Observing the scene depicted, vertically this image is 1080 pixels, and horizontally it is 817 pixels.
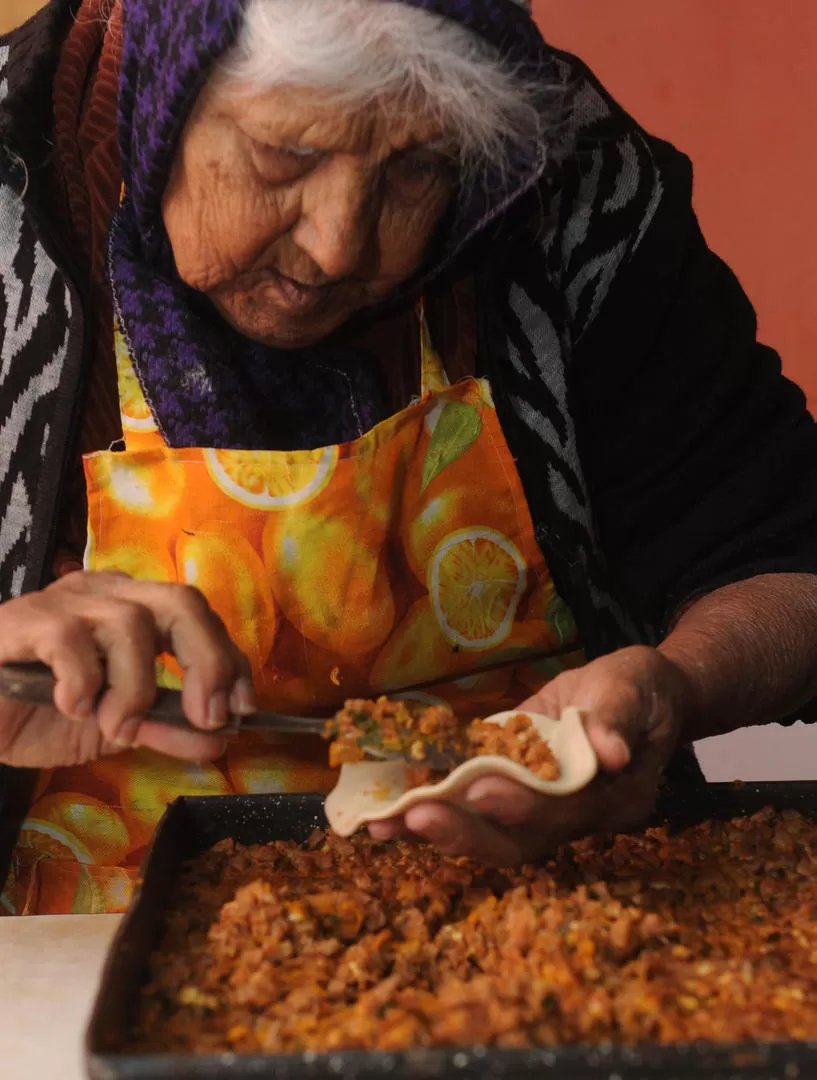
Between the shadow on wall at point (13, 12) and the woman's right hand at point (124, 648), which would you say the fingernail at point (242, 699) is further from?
the shadow on wall at point (13, 12)

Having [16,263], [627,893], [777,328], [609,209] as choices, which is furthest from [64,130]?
[777,328]

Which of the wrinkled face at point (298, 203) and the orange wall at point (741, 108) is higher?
the orange wall at point (741, 108)

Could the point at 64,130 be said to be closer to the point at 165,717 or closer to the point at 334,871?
the point at 165,717

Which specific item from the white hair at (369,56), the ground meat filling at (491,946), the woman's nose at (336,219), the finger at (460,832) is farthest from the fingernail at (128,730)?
the white hair at (369,56)

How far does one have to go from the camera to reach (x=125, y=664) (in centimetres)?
102

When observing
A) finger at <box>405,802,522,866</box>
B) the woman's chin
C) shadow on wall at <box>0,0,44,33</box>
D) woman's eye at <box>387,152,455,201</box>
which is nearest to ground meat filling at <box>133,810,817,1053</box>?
finger at <box>405,802,522,866</box>

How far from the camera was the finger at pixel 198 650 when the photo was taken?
1057mm

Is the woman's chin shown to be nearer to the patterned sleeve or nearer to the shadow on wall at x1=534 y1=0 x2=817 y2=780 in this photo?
the patterned sleeve

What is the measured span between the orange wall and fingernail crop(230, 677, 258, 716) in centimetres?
218

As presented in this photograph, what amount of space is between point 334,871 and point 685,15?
2404mm

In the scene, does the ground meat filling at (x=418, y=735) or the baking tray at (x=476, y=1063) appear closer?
the baking tray at (x=476, y=1063)

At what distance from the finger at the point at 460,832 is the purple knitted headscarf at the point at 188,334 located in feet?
1.90

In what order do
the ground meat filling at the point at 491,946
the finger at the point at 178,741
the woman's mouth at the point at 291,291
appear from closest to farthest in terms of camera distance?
the ground meat filling at the point at 491,946 → the finger at the point at 178,741 → the woman's mouth at the point at 291,291

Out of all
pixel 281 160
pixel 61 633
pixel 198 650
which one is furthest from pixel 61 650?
pixel 281 160
